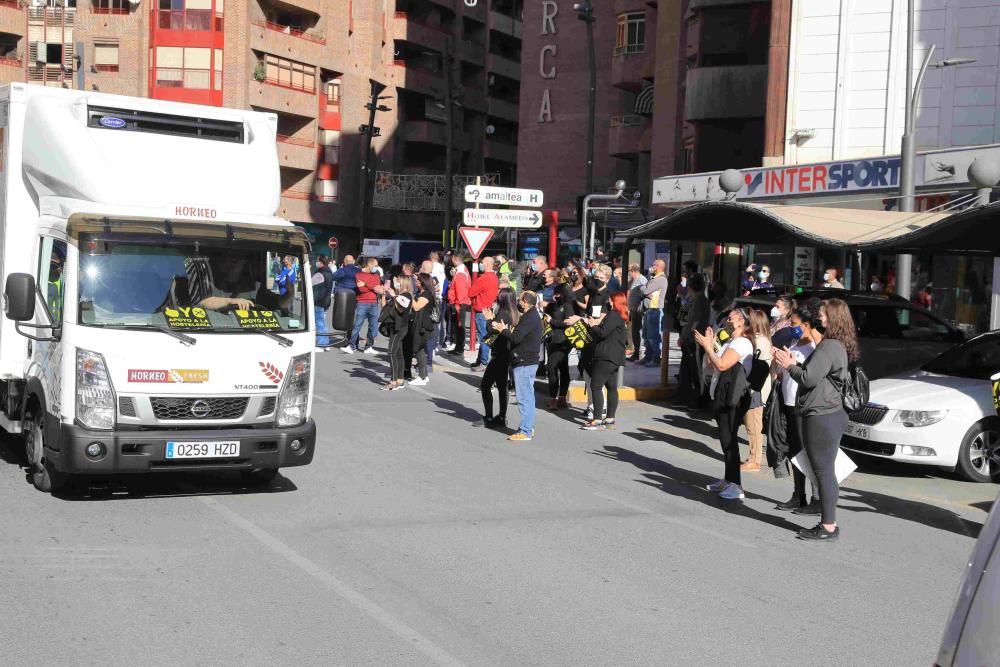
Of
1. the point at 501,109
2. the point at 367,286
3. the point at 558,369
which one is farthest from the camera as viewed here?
the point at 501,109

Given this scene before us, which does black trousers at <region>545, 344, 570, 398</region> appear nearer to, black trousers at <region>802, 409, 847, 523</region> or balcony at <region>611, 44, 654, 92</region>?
black trousers at <region>802, 409, 847, 523</region>

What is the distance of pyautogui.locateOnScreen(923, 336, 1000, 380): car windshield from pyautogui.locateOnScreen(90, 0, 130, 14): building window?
50.9m

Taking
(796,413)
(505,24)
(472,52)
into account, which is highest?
(505,24)

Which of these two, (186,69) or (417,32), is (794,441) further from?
(417,32)

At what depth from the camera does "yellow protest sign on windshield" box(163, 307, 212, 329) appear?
9.34 m

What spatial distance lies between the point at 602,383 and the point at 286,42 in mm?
49706

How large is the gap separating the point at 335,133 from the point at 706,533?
2287 inches

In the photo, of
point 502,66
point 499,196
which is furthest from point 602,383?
point 502,66

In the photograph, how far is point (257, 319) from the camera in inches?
381

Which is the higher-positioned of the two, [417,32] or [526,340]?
[417,32]

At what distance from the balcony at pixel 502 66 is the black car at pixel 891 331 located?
64820mm

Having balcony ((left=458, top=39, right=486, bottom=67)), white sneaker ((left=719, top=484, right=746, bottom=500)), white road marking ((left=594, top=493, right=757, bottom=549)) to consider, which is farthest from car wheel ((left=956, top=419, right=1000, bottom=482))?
balcony ((left=458, top=39, right=486, bottom=67))

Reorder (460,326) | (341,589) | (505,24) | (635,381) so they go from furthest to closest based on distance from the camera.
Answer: (505,24) → (460,326) → (635,381) → (341,589)

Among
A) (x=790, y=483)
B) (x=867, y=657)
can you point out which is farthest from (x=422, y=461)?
(x=867, y=657)
